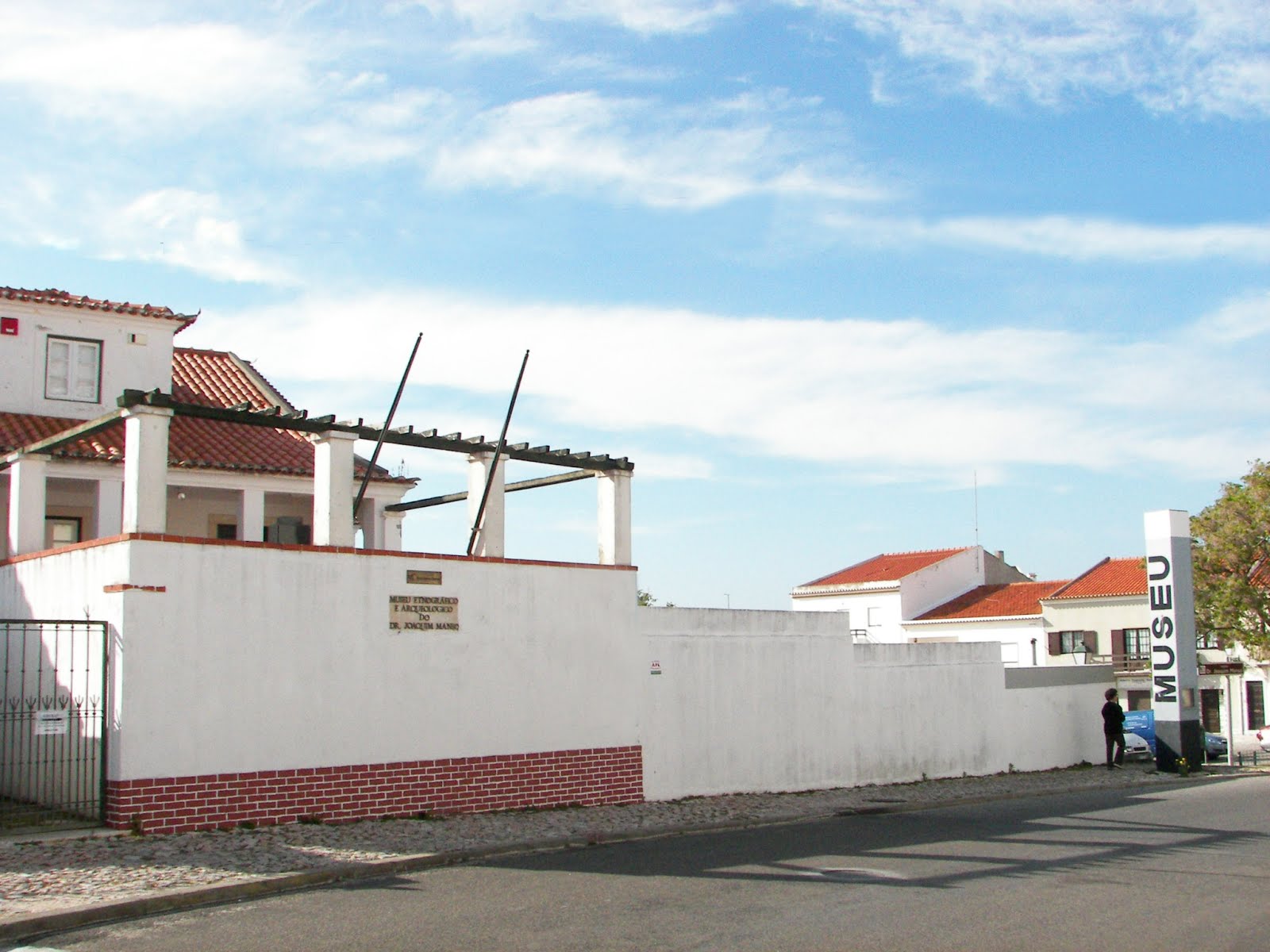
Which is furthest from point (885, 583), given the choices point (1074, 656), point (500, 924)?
point (500, 924)

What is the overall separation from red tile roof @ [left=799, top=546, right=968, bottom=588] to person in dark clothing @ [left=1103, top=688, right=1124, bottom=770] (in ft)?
110

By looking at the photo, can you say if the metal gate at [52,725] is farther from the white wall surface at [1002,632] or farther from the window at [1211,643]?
the white wall surface at [1002,632]

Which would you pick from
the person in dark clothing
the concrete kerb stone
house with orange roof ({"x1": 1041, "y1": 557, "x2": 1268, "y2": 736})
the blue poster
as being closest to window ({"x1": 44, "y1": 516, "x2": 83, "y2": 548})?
the concrete kerb stone

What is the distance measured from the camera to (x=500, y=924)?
8906mm

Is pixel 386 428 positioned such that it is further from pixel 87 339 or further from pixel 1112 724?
pixel 1112 724

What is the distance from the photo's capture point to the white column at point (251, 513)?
2123 centimetres

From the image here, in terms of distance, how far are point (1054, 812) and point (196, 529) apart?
50.8 ft

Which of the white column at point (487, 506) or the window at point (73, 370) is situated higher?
the window at point (73, 370)

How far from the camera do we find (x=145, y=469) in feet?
43.4

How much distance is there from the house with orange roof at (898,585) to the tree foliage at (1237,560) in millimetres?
18705

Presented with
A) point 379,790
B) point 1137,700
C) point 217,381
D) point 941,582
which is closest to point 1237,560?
point 1137,700

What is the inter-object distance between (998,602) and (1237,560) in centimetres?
1997

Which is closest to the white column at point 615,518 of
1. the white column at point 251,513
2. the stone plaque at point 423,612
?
the stone plaque at point 423,612

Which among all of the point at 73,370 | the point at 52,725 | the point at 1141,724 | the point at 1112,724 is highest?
the point at 73,370
